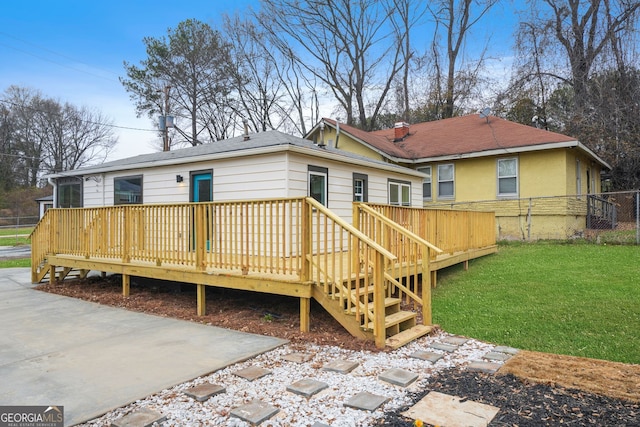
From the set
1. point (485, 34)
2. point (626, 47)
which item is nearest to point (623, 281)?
point (626, 47)

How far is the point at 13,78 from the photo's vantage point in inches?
1127

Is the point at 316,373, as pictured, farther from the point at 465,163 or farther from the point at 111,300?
the point at 465,163

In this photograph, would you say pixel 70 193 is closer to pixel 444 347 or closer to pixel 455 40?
pixel 444 347

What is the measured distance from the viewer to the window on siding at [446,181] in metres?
15.8

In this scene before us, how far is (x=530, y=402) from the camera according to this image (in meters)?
2.94

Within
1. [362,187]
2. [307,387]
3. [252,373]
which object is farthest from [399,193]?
[307,387]

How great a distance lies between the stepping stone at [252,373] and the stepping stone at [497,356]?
2069 mm

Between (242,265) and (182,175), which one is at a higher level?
(182,175)

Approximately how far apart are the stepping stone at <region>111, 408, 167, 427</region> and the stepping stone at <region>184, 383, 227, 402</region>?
1.07ft

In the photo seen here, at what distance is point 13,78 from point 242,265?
106 ft

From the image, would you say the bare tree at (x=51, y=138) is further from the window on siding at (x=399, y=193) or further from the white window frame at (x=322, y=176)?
the white window frame at (x=322, y=176)

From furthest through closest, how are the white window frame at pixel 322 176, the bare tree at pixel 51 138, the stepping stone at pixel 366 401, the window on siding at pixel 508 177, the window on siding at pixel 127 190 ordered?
the bare tree at pixel 51 138 < the window on siding at pixel 508 177 < the window on siding at pixel 127 190 < the white window frame at pixel 322 176 < the stepping stone at pixel 366 401

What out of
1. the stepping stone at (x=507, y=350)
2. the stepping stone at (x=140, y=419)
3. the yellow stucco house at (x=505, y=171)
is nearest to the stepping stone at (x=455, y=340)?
the stepping stone at (x=507, y=350)

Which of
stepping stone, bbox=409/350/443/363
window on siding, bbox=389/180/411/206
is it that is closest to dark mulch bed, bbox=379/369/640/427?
stepping stone, bbox=409/350/443/363
